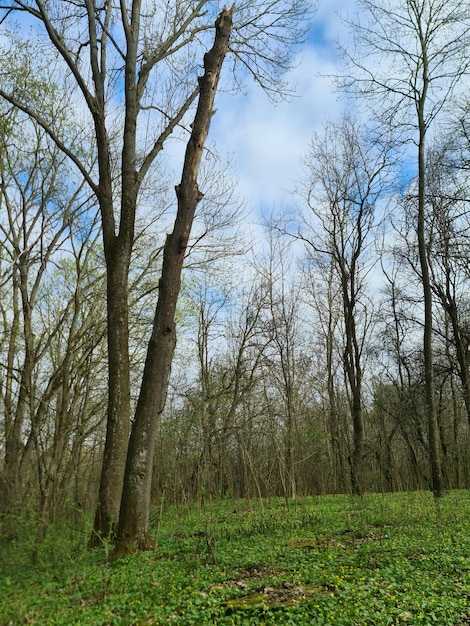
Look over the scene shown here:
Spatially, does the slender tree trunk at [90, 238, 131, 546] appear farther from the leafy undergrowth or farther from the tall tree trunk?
the tall tree trunk

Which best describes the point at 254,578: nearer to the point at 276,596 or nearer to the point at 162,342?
the point at 276,596

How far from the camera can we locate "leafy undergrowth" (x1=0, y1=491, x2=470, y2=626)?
3.38m

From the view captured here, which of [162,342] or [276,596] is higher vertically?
[162,342]

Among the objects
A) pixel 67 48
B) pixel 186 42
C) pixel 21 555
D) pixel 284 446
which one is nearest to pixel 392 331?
pixel 284 446

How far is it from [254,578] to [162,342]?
2746mm

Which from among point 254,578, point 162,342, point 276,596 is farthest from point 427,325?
point 276,596

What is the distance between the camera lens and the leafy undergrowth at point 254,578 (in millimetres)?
3383

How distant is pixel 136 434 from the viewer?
5590 millimetres

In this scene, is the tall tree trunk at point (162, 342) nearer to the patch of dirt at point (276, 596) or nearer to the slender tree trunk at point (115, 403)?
the slender tree trunk at point (115, 403)

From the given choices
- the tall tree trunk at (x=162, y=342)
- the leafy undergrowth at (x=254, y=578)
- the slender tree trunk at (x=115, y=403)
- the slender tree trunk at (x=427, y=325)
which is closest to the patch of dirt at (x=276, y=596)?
the leafy undergrowth at (x=254, y=578)

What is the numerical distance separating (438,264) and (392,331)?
399 cm

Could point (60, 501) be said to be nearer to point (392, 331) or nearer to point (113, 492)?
point (113, 492)

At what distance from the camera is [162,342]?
19.3 feet

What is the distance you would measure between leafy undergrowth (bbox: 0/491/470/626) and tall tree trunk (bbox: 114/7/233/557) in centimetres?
46
